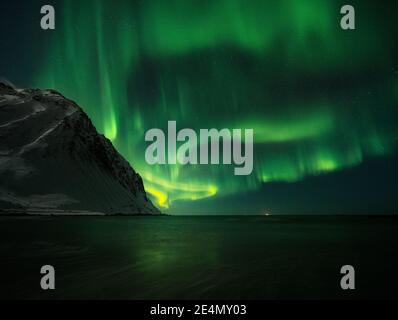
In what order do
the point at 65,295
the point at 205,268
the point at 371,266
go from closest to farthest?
the point at 65,295 < the point at 205,268 < the point at 371,266

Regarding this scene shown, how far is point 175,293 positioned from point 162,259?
11.4m

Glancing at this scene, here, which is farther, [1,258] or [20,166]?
[20,166]

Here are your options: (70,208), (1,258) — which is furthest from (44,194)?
(1,258)

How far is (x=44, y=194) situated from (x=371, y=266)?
7970 inches

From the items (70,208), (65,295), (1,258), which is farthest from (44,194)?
(65,295)

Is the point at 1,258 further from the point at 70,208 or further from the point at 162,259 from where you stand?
the point at 70,208

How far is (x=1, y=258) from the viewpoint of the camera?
75.8ft

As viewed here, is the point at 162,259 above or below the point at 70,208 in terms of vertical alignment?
below
